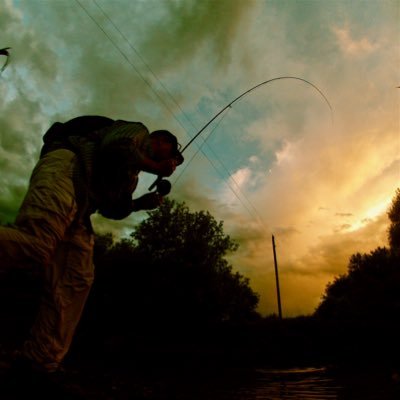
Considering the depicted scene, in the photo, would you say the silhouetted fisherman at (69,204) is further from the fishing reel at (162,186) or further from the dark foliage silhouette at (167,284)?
the dark foliage silhouette at (167,284)

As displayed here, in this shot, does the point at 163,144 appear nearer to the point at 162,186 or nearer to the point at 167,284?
the point at 162,186

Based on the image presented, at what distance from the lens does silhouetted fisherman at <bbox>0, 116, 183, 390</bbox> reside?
2229mm

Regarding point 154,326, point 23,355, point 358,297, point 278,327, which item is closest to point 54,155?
point 23,355

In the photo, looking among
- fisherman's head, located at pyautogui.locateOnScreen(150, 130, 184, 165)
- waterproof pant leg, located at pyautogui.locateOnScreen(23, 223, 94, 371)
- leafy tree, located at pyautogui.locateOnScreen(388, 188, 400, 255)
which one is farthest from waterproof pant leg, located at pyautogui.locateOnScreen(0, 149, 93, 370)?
leafy tree, located at pyautogui.locateOnScreen(388, 188, 400, 255)

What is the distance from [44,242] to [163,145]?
52.0 inches

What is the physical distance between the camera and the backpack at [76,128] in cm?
282

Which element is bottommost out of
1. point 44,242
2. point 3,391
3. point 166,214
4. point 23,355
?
point 3,391

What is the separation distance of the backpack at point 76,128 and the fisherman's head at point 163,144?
1.37ft

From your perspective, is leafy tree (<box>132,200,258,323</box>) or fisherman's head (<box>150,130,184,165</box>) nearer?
fisherman's head (<box>150,130,184,165</box>)

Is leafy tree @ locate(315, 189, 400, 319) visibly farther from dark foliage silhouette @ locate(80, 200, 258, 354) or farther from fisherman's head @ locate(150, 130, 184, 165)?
fisherman's head @ locate(150, 130, 184, 165)

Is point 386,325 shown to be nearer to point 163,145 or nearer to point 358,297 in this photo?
point 358,297

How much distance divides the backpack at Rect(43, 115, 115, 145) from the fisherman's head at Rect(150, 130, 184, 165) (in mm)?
419

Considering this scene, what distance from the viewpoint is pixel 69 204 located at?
2.40 m

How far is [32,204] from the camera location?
2.24 m
